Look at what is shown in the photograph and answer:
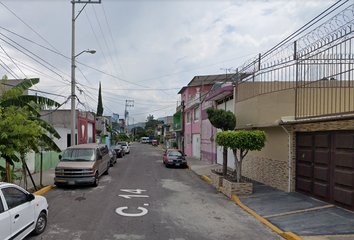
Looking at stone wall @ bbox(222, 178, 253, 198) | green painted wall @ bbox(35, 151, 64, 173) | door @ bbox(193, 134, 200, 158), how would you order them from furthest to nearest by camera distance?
door @ bbox(193, 134, 200, 158), green painted wall @ bbox(35, 151, 64, 173), stone wall @ bbox(222, 178, 253, 198)

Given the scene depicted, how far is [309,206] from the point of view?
24.8 feet

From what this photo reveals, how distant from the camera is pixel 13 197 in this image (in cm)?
495

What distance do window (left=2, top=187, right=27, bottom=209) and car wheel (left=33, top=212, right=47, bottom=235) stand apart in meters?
0.76

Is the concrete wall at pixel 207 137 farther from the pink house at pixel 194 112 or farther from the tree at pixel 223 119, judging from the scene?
the tree at pixel 223 119

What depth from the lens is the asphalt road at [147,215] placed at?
5.79m

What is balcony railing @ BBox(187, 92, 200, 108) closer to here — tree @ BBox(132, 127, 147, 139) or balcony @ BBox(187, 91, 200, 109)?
balcony @ BBox(187, 91, 200, 109)

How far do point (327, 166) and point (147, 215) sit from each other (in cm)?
593

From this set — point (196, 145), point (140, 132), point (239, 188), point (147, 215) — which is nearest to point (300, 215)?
point (239, 188)

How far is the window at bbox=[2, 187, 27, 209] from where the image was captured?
15.6 ft

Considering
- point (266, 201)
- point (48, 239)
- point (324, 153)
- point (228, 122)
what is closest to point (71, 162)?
point (48, 239)

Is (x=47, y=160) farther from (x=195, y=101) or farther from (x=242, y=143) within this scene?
(x=195, y=101)

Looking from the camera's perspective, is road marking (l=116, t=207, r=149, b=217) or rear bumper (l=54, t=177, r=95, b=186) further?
rear bumper (l=54, t=177, r=95, b=186)

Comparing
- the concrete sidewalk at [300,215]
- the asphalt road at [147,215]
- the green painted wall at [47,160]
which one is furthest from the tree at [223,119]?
the green painted wall at [47,160]

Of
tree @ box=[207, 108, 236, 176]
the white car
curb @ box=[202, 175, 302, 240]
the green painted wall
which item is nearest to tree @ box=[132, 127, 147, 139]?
the green painted wall
